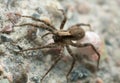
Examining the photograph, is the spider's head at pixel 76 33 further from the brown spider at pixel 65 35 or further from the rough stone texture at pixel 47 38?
the rough stone texture at pixel 47 38

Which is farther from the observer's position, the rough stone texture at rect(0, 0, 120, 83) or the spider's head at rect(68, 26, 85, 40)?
the spider's head at rect(68, 26, 85, 40)

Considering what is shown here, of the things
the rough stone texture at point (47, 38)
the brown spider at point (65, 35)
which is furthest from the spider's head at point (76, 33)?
the rough stone texture at point (47, 38)

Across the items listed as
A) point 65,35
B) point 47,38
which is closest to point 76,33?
point 65,35

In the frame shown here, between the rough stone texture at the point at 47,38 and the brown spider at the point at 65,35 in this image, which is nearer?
the rough stone texture at the point at 47,38

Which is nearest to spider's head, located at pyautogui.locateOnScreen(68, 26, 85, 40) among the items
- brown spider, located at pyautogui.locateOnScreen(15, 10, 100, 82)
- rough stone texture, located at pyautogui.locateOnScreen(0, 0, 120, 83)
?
brown spider, located at pyautogui.locateOnScreen(15, 10, 100, 82)

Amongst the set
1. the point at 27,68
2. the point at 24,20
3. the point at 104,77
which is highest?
the point at 24,20

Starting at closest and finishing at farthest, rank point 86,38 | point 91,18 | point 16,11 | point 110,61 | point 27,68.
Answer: point 27,68 < point 16,11 < point 86,38 < point 110,61 < point 91,18

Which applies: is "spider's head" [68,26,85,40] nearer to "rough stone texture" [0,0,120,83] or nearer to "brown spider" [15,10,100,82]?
"brown spider" [15,10,100,82]

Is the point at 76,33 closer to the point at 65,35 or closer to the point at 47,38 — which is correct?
the point at 65,35

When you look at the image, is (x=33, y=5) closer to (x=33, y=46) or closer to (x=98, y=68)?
(x=33, y=46)

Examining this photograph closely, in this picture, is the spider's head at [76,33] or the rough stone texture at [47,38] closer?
the rough stone texture at [47,38]

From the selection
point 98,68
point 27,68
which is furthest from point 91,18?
point 27,68
